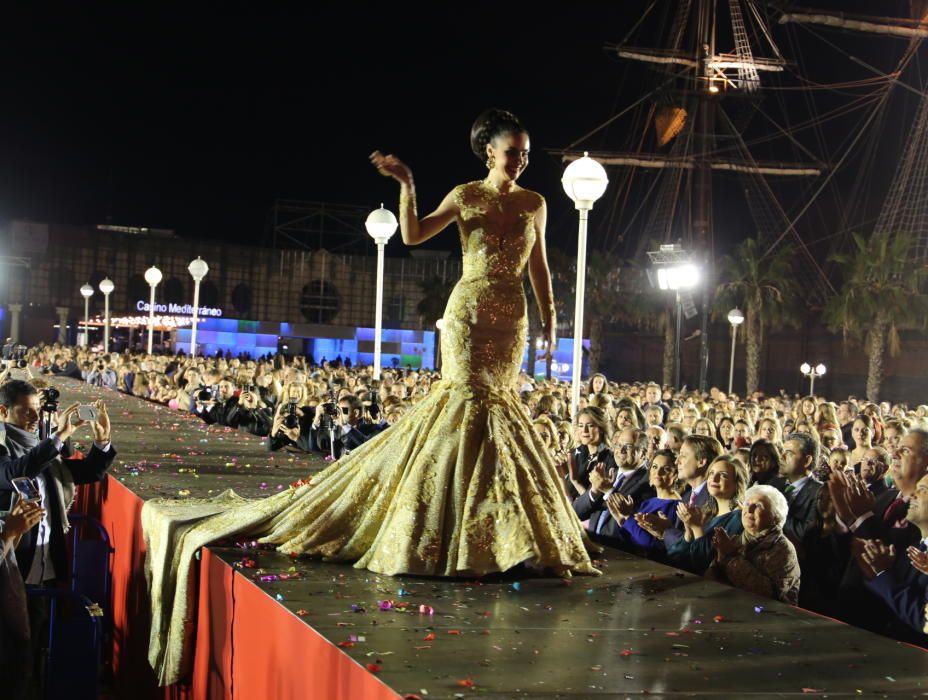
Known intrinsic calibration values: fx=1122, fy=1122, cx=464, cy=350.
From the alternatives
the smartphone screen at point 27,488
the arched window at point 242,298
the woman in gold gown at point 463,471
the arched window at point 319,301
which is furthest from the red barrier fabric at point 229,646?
the arched window at point 319,301

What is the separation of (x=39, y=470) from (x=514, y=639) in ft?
9.23

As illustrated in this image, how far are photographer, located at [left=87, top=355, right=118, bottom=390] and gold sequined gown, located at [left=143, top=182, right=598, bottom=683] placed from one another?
1991 centimetres

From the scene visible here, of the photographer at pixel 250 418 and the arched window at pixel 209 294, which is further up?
the arched window at pixel 209 294

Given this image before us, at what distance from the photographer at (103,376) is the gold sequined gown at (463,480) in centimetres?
1991

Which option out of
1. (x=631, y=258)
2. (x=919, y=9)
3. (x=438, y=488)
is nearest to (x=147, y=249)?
(x=631, y=258)

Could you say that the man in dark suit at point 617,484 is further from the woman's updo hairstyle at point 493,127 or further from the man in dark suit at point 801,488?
A: the woman's updo hairstyle at point 493,127

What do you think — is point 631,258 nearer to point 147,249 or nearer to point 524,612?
point 147,249

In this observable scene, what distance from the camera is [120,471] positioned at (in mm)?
8859

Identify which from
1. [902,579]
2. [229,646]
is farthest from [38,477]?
[902,579]

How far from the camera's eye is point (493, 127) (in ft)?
18.2

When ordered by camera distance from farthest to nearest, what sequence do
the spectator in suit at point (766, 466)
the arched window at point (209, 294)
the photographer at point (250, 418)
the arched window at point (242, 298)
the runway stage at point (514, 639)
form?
the arched window at point (242, 298)
the arched window at point (209, 294)
the photographer at point (250, 418)
the spectator in suit at point (766, 466)
the runway stage at point (514, 639)

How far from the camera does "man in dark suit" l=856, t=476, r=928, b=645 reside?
512cm

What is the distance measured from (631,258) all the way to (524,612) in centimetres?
4236

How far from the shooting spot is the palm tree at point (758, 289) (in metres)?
38.8
